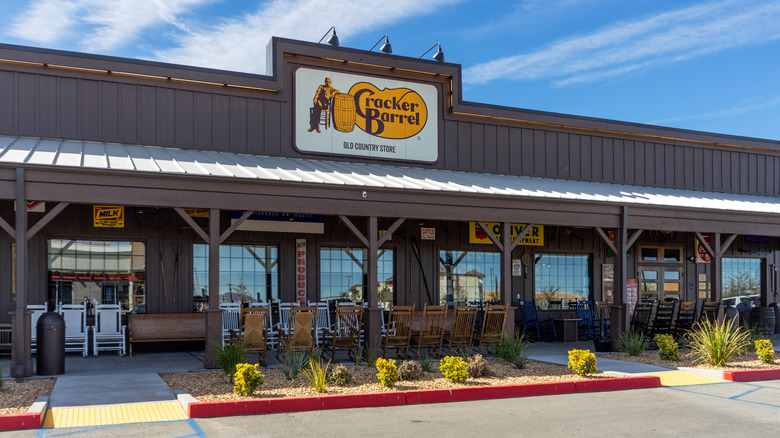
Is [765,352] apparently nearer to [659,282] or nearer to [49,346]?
[659,282]

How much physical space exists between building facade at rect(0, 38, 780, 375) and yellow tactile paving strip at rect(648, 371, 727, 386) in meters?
3.04

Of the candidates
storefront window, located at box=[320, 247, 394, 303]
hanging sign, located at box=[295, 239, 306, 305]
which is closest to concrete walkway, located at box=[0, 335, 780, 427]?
hanging sign, located at box=[295, 239, 306, 305]

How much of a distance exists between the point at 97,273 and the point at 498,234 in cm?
894

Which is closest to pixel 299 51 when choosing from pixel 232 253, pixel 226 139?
pixel 226 139

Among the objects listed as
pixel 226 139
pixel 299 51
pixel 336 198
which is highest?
pixel 299 51

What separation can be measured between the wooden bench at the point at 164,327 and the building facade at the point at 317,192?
69 centimetres

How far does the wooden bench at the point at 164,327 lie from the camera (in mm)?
13430

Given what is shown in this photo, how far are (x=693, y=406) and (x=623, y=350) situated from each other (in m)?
5.44

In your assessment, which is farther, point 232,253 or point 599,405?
point 232,253

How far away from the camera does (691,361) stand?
Result: 42.8ft

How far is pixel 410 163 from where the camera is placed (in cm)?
1639

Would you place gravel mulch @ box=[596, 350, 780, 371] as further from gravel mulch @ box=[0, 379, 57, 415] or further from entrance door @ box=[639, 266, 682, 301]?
gravel mulch @ box=[0, 379, 57, 415]

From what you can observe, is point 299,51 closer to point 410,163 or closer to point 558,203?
point 410,163

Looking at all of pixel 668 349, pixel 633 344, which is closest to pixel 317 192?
pixel 633 344
